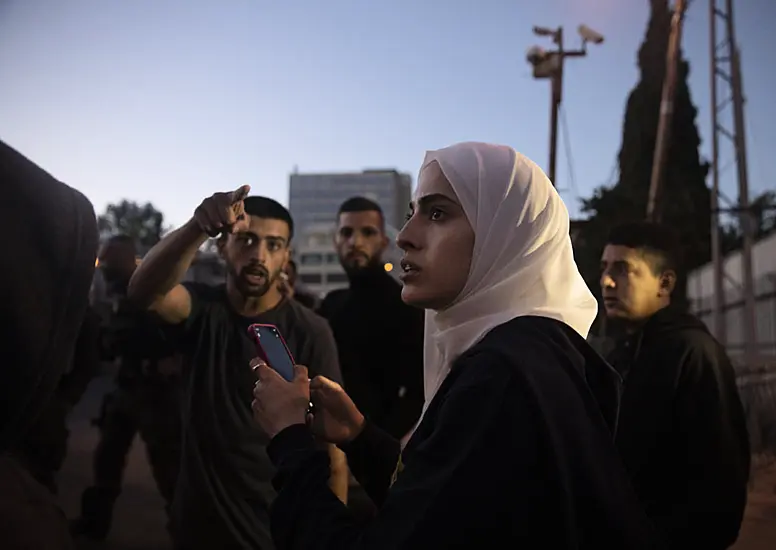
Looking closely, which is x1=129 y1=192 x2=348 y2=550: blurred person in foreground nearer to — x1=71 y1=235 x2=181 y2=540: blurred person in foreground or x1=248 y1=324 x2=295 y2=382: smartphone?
x1=248 y1=324 x2=295 y2=382: smartphone

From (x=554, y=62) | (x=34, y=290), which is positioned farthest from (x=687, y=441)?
(x=554, y=62)

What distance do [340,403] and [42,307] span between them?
2.56ft

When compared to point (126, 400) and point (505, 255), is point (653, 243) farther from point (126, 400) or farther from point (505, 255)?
point (126, 400)

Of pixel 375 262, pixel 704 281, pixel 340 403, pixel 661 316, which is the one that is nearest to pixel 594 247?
pixel 704 281

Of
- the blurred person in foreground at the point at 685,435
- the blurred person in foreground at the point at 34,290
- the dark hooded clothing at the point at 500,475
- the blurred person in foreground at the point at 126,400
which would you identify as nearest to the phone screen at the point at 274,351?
the dark hooded clothing at the point at 500,475

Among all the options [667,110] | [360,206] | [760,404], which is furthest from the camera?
[667,110]

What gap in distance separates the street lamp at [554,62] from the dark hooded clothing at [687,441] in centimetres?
851

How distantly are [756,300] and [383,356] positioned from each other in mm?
10955

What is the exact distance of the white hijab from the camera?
53.4 inches

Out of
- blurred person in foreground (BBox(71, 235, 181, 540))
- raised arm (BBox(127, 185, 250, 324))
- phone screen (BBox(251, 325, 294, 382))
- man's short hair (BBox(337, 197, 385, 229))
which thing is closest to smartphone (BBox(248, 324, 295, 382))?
phone screen (BBox(251, 325, 294, 382))

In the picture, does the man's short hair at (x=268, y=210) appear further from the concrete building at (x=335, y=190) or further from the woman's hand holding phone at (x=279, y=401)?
the concrete building at (x=335, y=190)

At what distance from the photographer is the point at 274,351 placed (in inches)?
61.2

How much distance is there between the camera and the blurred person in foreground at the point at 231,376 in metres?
2.58

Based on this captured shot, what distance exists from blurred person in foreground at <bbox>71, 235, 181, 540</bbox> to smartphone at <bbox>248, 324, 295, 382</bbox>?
2835 mm
